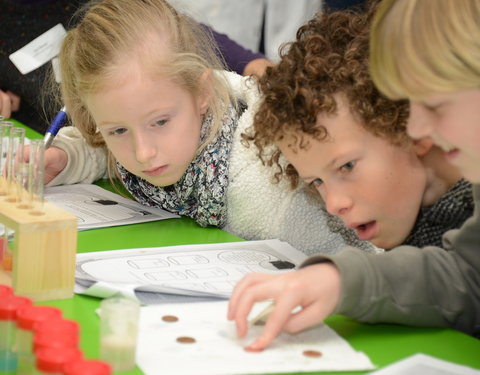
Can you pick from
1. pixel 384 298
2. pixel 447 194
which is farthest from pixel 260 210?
pixel 384 298

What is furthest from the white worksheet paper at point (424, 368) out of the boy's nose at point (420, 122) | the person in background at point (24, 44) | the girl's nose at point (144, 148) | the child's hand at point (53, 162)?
the person in background at point (24, 44)

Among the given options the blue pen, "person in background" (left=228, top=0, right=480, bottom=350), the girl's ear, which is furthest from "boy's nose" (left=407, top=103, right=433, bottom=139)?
the blue pen

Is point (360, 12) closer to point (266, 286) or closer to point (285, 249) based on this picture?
point (285, 249)

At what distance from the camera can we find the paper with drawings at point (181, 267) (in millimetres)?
900

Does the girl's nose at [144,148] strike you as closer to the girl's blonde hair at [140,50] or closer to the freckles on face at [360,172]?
the girl's blonde hair at [140,50]

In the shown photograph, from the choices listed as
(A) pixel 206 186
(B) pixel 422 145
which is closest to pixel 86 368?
(B) pixel 422 145

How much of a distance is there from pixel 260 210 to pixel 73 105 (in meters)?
0.38

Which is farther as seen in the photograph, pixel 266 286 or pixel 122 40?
pixel 122 40

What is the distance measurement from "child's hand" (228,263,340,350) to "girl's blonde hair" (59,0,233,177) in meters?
0.51

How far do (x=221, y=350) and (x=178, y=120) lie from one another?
54cm

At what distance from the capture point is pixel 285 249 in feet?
3.71

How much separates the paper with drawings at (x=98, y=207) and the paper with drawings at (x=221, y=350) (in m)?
0.39

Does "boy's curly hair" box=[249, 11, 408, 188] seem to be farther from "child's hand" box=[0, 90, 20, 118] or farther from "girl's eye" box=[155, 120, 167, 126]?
"child's hand" box=[0, 90, 20, 118]

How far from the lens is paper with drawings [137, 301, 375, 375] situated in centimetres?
72
